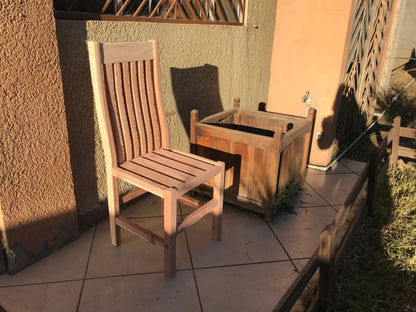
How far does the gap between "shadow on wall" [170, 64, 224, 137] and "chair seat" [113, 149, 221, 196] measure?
2.23 feet

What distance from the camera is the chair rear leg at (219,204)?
2.02 metres

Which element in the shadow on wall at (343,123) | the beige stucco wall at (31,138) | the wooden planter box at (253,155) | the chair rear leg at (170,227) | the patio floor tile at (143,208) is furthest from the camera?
the shadow on wall at (343,123)

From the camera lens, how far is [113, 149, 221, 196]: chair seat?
1.75m

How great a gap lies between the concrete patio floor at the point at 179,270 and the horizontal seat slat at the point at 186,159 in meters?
0.51

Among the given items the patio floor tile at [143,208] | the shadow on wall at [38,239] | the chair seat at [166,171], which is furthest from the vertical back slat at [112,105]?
the patio floor tile at [143,208]

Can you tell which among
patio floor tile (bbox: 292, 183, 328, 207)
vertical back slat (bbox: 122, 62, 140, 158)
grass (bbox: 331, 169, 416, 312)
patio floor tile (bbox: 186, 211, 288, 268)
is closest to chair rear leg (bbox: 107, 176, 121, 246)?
vertical back slat (bbox: 122, 62, 140, 158)

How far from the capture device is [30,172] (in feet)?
5.81

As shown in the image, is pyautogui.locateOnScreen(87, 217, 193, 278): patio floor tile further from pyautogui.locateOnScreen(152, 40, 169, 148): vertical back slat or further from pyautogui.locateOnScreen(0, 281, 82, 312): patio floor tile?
pyautogui.locateOnScreen(152, 40, 169, 148): vertical back slat

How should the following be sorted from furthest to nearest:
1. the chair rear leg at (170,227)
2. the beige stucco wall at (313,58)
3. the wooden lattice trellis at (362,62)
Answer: the wooden lattice trellis at (362,62) → the beige stucco wall at (313,58) → the chair rear leg at (170,227)

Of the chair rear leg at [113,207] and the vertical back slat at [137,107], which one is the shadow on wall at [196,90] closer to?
the vertical back slat at [137,107]

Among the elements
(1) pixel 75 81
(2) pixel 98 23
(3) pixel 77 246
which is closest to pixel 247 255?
(3) pixel 77 246

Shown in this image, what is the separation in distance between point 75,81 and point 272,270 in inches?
58.5

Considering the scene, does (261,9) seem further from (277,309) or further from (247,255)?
(277,309)

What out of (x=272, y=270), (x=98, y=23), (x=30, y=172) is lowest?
(x=272, y=270)
